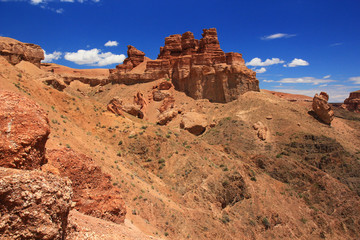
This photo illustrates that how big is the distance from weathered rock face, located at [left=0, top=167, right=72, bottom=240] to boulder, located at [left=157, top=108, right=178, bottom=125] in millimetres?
34633

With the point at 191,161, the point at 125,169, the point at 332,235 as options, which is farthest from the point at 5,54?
the point at 332,235

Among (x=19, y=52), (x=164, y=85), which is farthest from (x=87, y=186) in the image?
(x=164, y=85)

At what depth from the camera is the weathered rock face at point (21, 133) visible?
5.06m

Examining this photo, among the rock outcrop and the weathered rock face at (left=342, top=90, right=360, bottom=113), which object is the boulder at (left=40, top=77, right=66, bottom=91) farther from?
the weathered rock face at (left=342, top=90, right=360, bottom=113)

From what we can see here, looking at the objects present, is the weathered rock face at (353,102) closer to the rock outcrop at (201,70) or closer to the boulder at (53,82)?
the rock outcrop at (201,70)

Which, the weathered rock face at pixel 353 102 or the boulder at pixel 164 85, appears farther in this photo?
the weathered rock face at pixel 353 102

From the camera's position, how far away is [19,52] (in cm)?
2980

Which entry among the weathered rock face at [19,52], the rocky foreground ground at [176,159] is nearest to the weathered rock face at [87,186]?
the rocky foreground ground at [176,159]

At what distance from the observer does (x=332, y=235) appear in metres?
17.7

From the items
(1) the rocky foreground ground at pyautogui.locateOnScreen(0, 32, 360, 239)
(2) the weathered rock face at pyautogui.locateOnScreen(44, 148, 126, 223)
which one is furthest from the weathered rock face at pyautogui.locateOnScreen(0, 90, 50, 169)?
(2) the weathered rock face at pyautogui.locateOnScreen(44, 148, 126, 223)

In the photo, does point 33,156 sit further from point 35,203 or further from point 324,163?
point 324,163

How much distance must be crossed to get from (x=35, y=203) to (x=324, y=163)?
2903cm

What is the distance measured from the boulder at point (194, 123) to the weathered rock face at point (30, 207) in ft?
99.8

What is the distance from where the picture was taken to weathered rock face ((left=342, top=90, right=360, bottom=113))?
232 ft
